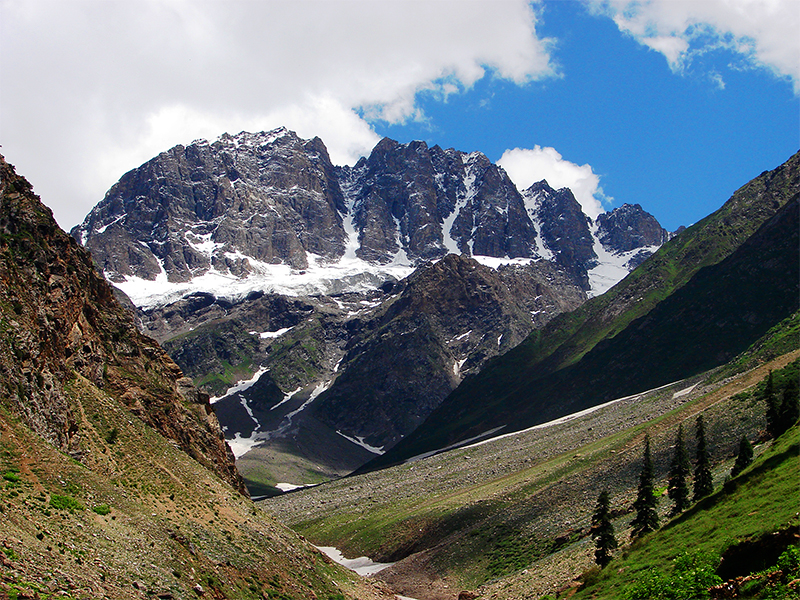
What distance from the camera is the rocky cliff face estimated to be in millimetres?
45562

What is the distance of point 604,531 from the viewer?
51406 mm

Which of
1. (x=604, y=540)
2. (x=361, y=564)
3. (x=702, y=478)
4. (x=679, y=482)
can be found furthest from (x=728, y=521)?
(x=361, y=564)

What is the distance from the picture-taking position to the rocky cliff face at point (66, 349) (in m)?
45.6

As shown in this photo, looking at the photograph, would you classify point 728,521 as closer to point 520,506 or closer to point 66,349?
point 66,349

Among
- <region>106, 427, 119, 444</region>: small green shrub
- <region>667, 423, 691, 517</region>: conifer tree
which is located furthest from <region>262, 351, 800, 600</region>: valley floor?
<region>106, 427, 119, 444</region>: small green shrub

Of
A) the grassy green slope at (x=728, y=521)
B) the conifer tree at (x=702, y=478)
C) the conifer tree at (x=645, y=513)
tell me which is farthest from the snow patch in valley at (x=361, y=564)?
the grassy green slope at (x=728, y=521)

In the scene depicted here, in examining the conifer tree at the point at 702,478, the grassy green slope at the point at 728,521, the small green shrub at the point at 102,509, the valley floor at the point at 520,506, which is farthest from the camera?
the valley floor at the point at 520,506

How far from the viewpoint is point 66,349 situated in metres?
57.7

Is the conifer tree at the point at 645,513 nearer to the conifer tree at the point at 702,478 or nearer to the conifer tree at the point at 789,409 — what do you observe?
the conifer tree at the point at 702,478

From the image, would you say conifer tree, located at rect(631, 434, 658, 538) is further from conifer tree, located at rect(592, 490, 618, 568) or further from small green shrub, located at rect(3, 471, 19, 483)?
small green shrub, located at rect(3, 471, 19, 483)

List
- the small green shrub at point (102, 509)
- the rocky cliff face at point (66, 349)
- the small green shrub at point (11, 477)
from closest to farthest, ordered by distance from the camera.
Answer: the small green shrub at point (11, 477) → the small green shrub at point (102, 509) → the rocky cliff face at point (66, 349)

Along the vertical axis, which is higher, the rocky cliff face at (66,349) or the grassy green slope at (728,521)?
the rocky cliff face at (66,349)

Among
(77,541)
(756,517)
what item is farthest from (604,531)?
(77,541)

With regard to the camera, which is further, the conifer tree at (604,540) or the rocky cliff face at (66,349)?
the conifer tree at (604,540)
